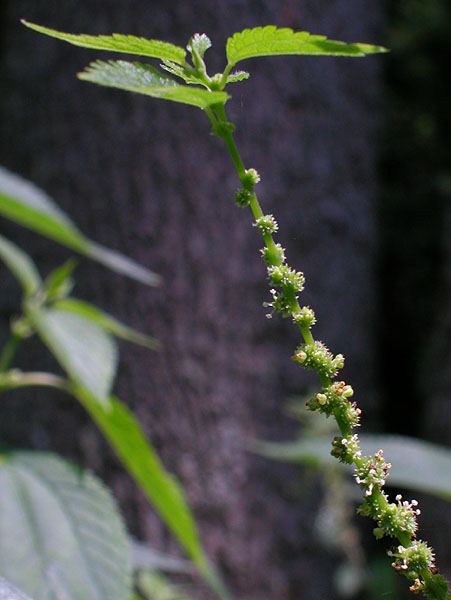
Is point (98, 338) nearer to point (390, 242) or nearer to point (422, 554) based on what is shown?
point (422, 554)

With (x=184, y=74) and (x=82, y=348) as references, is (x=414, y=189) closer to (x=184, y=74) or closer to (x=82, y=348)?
(x=82, y=348)

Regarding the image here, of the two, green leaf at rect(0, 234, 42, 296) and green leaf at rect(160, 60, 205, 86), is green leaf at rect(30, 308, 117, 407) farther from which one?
green leaf at rect(160, 60, 205, 86)

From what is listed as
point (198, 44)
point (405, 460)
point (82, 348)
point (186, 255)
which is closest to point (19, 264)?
point (82, 348)

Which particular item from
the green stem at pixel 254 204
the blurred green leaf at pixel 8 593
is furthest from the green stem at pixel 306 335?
the blurred green leaf at pixel 8 593

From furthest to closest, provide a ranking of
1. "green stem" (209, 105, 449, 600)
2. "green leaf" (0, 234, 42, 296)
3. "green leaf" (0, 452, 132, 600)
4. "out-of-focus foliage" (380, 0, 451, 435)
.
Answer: "out-of-focus foliage" (380, 0, 451, 435) < "green leaf" (0, 234, 42, 296) < "green leaf" (0, 452, 132, 600) < "green stem" (209, 105, 449, 600)

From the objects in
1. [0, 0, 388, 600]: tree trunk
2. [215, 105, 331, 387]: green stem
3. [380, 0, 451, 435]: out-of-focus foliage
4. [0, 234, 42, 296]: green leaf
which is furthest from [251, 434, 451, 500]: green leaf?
[380, 0, 451, 435]: out-of-focus foliage

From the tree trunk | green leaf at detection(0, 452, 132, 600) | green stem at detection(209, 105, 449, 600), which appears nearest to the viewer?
green stem at detection(209, 105, 449, 600)

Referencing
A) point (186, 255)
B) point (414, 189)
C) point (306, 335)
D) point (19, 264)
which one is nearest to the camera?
point (306, 335)
